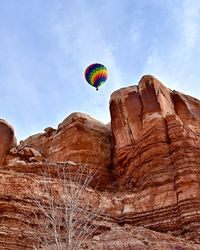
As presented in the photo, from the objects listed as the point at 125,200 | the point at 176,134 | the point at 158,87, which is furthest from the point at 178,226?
the point at 158,87

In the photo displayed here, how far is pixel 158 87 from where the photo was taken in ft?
125

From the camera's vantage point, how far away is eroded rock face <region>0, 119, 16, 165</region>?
1592 inches

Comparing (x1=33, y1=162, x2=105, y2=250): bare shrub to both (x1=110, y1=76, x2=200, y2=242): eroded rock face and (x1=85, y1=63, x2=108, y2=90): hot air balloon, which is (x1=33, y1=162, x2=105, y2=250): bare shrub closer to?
(x1=110, y1=76, x2=200, y2=242): eroded rock face

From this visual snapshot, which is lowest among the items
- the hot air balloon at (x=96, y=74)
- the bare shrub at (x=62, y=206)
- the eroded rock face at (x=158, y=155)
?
the bare shrub at (x=62, y=206)

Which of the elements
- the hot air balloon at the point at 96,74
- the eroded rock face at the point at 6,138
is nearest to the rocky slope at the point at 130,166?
the eroded rock face at the point at 6,138

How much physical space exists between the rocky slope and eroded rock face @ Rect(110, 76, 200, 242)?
0.06 metres

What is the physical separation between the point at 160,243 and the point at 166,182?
6.34 metres

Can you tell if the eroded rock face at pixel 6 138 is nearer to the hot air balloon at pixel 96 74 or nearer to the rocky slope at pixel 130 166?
the rocky slope at pixel 130 166

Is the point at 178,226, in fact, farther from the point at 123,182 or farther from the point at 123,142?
the point at 123,142

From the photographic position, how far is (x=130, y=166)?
35281 mm

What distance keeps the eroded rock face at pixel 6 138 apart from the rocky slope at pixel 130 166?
0.13ft

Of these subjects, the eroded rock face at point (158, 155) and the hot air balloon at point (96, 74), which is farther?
the hot air balloon at point (96, 74)

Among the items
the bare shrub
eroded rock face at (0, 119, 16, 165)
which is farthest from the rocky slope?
the bare shrub

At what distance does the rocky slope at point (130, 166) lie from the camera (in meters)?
27.0
